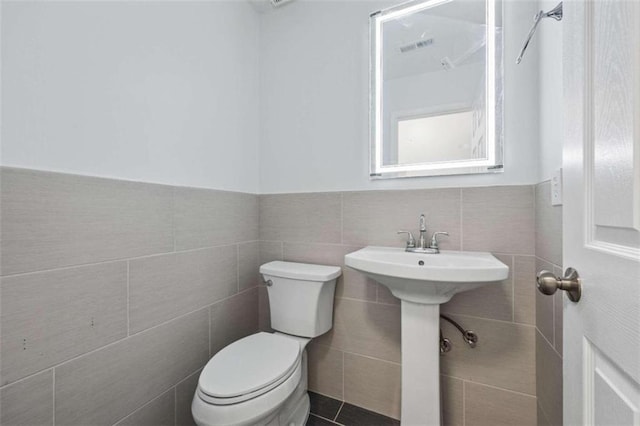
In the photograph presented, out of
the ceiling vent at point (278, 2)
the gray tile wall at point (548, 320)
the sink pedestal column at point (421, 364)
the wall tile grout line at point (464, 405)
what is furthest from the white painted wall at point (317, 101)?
the wall tile grout line at point (464, 405)

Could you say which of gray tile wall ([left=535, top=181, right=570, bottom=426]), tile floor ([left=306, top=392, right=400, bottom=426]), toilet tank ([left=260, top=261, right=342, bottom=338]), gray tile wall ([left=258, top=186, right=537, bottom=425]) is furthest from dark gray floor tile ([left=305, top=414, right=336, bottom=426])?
gray tile wall ([left=535, top=181, right=570, bottom=426])

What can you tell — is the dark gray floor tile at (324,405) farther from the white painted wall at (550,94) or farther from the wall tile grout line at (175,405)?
the white painted wall at (550,94)

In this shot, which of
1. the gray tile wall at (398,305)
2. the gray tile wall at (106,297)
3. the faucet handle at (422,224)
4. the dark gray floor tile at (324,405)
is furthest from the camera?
the dark gray floor tile at (324,405)

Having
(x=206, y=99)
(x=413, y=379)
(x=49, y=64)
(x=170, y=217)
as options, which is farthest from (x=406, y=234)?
(x=49, y=64)

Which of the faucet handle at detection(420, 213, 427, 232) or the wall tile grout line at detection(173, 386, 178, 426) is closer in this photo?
the wall tile grout line at detection(173, 386, 178, 426)

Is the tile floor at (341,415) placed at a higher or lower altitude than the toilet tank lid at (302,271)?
lower

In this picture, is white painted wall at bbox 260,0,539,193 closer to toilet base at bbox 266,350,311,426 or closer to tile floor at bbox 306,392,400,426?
toilet base at bbox 266,350,311,426

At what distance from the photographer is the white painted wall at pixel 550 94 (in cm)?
86

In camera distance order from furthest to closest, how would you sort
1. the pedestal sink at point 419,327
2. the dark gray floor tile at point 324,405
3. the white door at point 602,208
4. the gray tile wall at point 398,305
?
the dark gray floor tile at point 324,405 → the gray tile wall at point 398,305 → the pedestal sink at point 419,327 → the white door at point 602,208

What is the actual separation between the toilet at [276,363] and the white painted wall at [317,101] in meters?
0.52

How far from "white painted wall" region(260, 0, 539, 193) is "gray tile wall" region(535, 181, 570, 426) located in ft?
0.97

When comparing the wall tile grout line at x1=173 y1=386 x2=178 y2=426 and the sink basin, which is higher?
the sink basin

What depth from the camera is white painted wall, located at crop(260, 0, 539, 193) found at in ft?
4.64

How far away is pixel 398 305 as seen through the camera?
4.26ft
